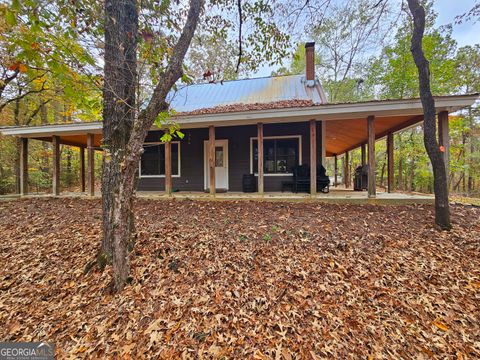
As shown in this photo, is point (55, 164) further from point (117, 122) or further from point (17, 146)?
point (117, 122)

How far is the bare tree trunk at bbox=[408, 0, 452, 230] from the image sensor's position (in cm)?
442

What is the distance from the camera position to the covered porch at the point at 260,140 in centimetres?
630

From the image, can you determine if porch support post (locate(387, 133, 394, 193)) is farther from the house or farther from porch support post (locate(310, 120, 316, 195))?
porch support post (locate(310, 120, 316, 195))

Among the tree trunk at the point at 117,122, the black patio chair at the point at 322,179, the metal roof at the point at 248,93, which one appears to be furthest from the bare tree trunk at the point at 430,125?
the tree trunk at the point at 117,122

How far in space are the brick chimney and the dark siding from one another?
336 centimetres

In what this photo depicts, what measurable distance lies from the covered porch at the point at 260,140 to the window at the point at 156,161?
51 millimetres

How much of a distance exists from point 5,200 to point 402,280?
39.7 feet

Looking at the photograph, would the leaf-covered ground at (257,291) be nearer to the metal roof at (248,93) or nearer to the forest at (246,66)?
the forest at (246,66)

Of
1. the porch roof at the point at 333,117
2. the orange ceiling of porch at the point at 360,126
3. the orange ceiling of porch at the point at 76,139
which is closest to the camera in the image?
the porch roof at the point at 333,117

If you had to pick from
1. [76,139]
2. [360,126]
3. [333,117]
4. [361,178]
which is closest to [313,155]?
[333,117]

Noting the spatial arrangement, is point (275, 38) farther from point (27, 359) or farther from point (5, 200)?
point (5, 200)

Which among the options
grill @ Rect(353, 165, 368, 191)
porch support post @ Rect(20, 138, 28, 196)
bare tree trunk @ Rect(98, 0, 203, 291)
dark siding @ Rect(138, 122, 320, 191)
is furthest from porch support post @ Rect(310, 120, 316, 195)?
porch support post @ Rect(20, 138, 28, 196)

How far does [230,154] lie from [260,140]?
231 centimetres

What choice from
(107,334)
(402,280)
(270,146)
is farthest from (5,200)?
(402,280)
